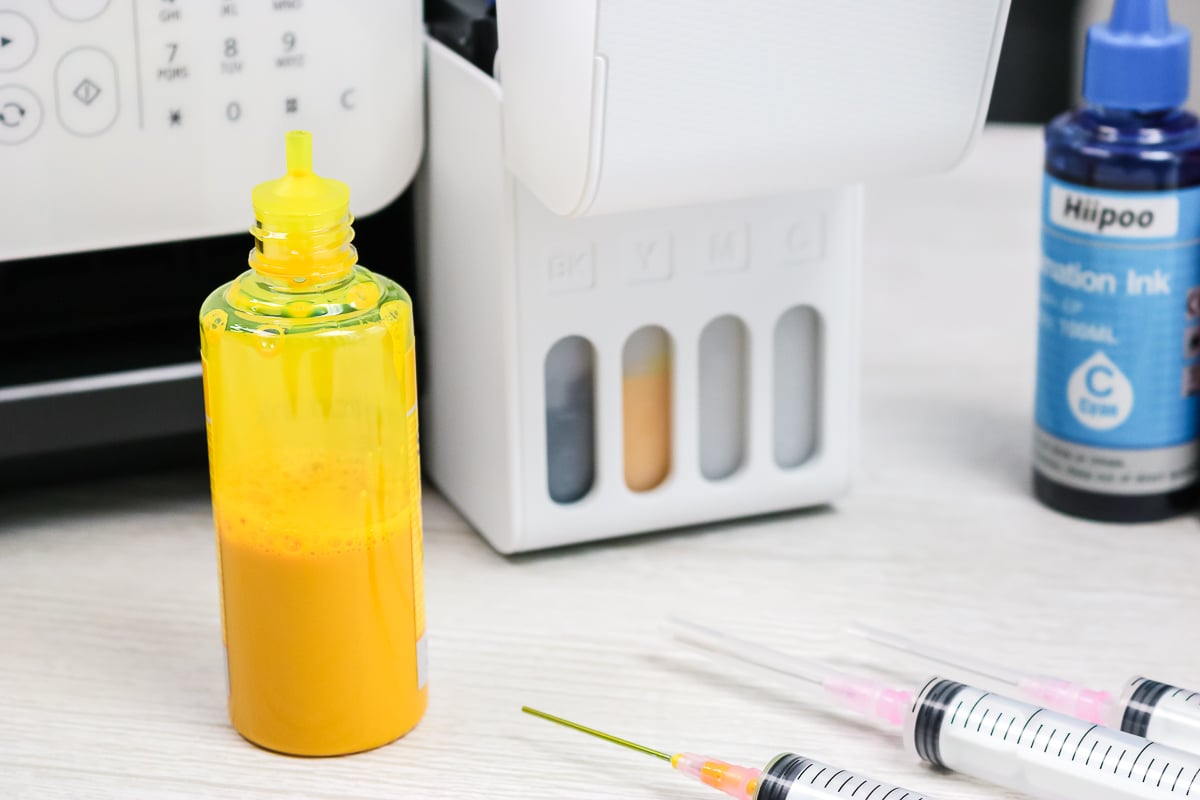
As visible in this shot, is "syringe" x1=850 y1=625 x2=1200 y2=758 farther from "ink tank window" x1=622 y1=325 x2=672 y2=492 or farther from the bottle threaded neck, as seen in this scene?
the bottle threaded neck

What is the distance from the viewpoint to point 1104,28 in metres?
0.63

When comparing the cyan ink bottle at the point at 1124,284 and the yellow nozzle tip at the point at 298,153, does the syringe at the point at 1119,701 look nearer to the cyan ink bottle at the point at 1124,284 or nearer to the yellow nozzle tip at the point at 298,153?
the cyan ink bottle at the point at 1124,284

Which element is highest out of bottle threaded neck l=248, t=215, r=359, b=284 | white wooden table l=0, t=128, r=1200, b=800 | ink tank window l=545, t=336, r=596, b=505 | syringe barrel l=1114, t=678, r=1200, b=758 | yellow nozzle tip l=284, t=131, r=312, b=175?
yellow nozzle tip l=284, t=131, r=312, b=175

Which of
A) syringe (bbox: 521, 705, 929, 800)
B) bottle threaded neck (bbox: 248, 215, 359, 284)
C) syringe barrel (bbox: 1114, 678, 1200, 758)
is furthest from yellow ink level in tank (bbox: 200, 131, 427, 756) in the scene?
syringe barrel (bbox: 1114, 678, 1200, 758)

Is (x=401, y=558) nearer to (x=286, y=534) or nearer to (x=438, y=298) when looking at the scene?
(x=286, y=534)

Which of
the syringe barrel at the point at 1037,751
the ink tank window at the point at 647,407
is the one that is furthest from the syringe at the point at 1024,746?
the ink tank window at the point at 647,407

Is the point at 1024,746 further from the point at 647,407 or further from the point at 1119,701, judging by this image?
the point at 647,407

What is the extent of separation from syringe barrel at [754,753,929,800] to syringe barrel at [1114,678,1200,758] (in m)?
0.08

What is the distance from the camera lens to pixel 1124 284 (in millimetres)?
640

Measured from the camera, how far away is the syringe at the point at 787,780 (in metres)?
0.48

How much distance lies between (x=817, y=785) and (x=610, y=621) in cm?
14

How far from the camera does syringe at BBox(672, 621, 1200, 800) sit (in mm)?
477

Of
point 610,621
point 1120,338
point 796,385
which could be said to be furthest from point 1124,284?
point 610,621

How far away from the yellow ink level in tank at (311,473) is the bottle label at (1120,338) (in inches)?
11.1
